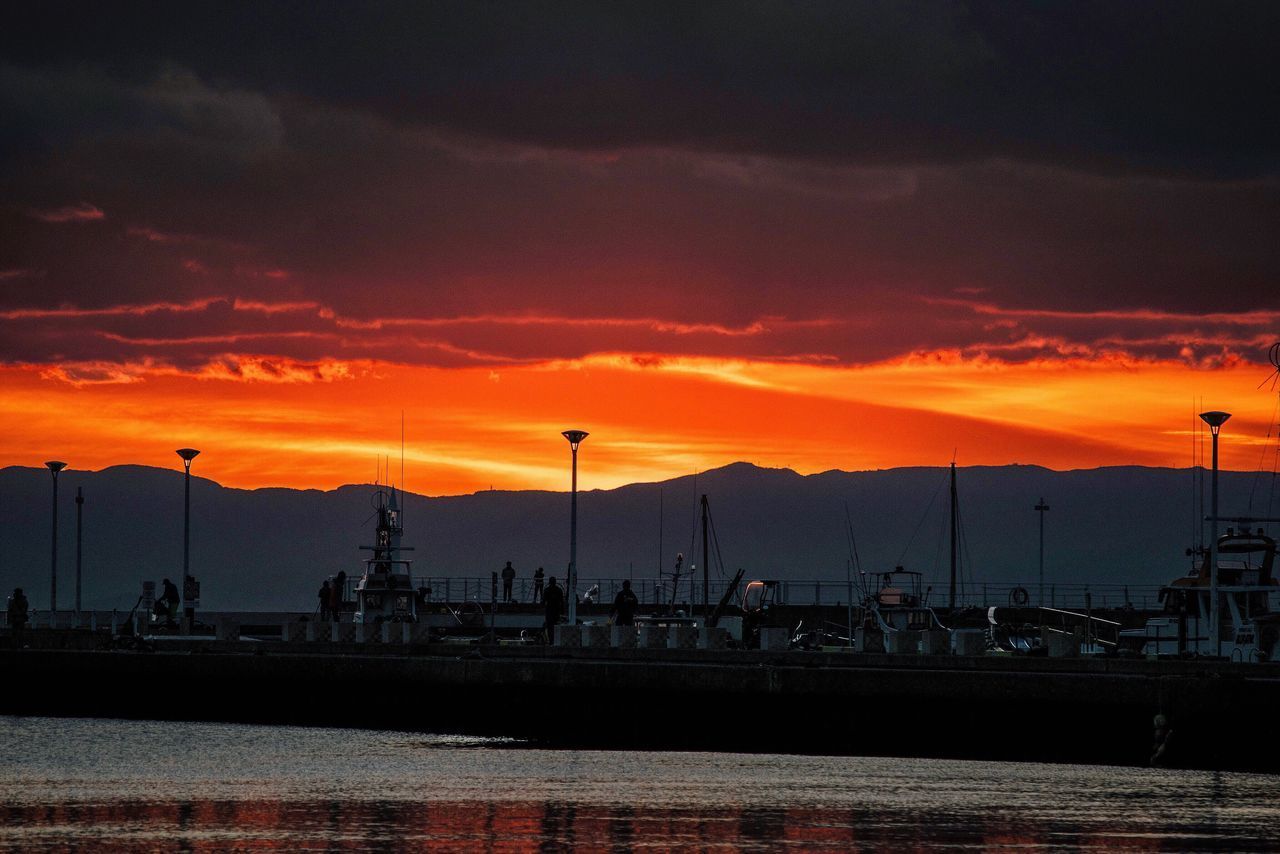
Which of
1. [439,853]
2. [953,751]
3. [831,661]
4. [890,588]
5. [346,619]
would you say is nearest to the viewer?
[439,853]

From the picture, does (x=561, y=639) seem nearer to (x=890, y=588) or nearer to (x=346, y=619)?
(x=890, y=588)

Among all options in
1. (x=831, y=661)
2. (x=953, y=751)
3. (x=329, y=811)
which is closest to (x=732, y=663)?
(x=831, y=661)

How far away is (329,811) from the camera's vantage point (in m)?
25.4

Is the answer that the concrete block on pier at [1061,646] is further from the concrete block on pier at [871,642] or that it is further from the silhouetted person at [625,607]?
the silhouetted person at [625,607]

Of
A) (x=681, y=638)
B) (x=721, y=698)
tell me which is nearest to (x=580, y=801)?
(x=721, y=698)

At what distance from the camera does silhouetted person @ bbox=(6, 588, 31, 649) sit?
5509cm

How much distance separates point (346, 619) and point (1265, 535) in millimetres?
34485

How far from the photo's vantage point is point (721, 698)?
3688 cm

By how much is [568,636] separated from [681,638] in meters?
2.97

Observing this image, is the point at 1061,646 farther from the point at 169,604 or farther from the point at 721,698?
the point at 169,604

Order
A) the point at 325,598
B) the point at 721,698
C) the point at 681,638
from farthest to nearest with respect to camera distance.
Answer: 1. the point at 325,598
2. the point at 681,638
3. the point at 721,698

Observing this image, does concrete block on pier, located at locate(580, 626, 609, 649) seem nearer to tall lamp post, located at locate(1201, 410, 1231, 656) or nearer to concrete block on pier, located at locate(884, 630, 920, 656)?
concrete block on pier, located at locate(884, 630, 920, 656)

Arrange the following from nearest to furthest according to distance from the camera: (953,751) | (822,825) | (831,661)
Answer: (822,825) → (953,751) → (831,661)

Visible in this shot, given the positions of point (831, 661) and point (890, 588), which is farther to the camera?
point (890, 588)
